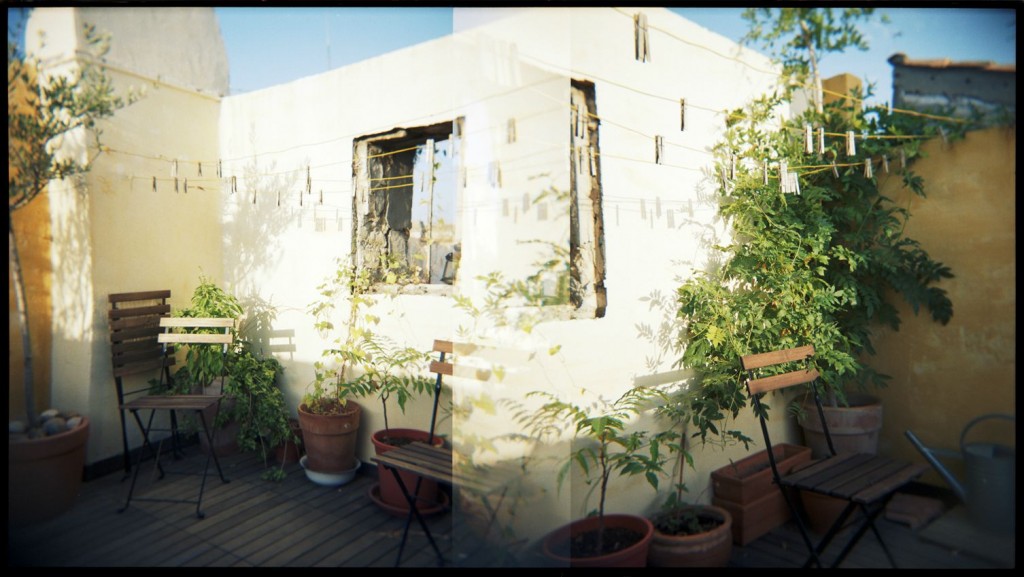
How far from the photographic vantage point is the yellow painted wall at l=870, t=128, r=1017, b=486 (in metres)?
3.31

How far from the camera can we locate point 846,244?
367 cm

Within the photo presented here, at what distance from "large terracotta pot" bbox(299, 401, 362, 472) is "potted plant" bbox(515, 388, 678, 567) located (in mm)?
1565

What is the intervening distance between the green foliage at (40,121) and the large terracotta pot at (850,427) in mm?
4259

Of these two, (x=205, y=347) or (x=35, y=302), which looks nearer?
(x=35, y=302)

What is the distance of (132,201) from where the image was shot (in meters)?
3.98

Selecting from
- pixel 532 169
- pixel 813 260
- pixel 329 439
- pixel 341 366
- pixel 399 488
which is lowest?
pixel 399 488

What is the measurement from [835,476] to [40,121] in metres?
4.23

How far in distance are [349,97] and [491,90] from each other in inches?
63.2

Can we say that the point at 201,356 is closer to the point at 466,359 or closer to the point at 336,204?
the point at 336,204

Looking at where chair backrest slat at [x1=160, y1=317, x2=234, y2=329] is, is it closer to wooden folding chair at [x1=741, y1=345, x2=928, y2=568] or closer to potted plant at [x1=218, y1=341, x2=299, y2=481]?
potted plant at [x1=218, y1=341, x2=299, y2=481]

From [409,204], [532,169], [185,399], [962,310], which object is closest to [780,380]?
[962,310]

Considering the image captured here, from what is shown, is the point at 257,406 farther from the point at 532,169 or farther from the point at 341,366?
the point at 532,169

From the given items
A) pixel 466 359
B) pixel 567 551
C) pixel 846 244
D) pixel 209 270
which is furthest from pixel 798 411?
pixel 209 270

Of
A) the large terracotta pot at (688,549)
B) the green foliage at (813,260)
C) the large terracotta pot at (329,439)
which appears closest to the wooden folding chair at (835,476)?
the green foliage at (813,260)
